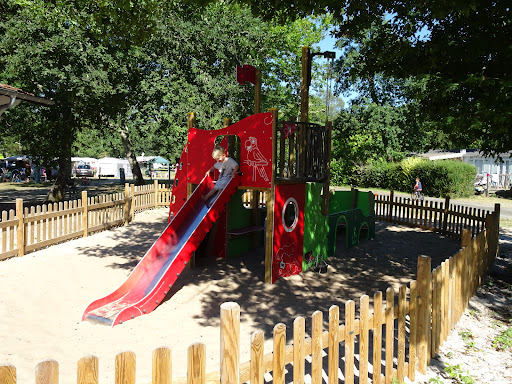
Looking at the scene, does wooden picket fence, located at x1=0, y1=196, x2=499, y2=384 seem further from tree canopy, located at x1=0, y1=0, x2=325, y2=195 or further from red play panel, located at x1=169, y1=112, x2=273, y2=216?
tree canopy, located at x1=0, y1=0, x2=325, y2=195

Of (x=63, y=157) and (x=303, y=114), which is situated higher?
(x=303, y=114)

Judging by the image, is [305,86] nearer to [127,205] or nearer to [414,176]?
[127,205]

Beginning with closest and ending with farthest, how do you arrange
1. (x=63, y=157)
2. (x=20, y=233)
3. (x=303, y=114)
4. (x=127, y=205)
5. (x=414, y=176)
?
Answer: (x=20, y=233) < (x=303, y=114) < (x=127, y=205) < (x=63, y=157) < (x=414, y=176)

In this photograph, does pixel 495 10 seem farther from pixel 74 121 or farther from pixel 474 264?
pixel 74 121

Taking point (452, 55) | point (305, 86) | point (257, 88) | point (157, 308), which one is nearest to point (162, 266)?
point (157, 308)

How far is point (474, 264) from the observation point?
6.54 m

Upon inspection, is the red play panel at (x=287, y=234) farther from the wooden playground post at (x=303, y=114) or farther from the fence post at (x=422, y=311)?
the fence post at (x=422, y=311)

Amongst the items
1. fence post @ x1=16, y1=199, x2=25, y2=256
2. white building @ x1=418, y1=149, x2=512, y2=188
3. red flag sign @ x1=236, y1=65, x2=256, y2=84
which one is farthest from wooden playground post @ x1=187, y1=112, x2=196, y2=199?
white building @ x1=418, y1=149, x2=512, y2=188

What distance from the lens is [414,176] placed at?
97.6 feet

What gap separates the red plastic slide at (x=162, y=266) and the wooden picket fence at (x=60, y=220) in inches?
141

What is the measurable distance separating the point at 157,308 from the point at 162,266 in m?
0.82

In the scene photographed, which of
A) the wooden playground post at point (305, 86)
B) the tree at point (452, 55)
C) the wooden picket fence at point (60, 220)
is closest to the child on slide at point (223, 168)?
the wooden playground post at point (305, 86)

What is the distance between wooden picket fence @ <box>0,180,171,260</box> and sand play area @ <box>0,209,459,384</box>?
0.30 metres

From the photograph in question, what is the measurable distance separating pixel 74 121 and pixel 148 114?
4166 millimetres
